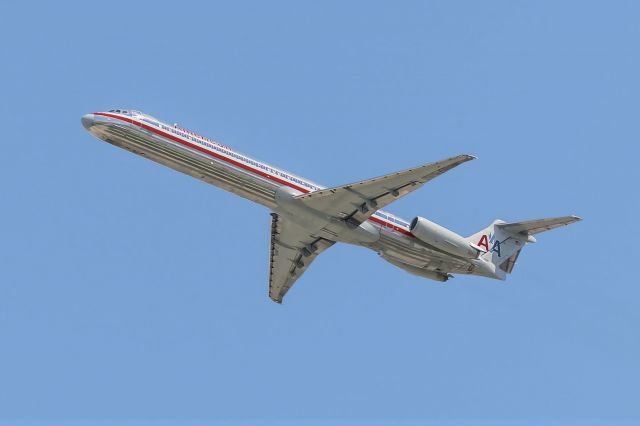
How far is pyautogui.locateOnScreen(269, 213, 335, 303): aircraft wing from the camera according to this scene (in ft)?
174

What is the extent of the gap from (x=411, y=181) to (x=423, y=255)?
596 centimetres

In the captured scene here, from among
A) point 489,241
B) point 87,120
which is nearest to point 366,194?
point 489,241

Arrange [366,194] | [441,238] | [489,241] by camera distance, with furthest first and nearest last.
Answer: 1. [489,241]
2. [441,238]
3. [366,194]

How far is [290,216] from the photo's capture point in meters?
50.1

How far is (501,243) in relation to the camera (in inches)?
2210

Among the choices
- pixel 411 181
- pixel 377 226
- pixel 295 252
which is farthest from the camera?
pixel 295 252

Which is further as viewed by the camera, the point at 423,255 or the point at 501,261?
the point at 501,261

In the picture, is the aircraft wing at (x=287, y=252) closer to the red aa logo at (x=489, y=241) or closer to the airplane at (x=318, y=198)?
the airplane at (x=318, y=198)

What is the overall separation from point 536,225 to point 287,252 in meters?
13.4

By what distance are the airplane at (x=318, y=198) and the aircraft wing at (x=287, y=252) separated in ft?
0.27

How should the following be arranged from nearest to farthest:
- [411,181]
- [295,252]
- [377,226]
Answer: [411,181]
[377,226]
[295,252]

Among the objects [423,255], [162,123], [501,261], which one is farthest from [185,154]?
[501,261]

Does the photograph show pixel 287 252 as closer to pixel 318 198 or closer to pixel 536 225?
pixel 318 198

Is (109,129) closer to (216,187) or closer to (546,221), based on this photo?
(216,187)
